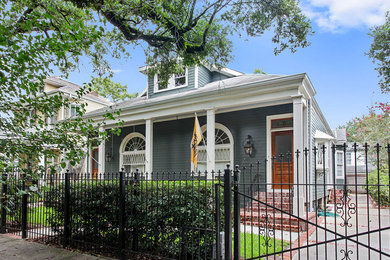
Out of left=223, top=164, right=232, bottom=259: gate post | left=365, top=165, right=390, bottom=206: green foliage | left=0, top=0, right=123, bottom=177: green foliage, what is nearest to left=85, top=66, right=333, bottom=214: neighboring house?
left=365, top=165, right=390, bottom=206: green foliage

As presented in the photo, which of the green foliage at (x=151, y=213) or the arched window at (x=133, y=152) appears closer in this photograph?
the green foliage at (x=151, y=213)

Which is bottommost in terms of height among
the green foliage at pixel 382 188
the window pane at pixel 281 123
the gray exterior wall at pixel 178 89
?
the green foliage at pixel 382 188

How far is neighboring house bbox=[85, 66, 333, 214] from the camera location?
8445mm

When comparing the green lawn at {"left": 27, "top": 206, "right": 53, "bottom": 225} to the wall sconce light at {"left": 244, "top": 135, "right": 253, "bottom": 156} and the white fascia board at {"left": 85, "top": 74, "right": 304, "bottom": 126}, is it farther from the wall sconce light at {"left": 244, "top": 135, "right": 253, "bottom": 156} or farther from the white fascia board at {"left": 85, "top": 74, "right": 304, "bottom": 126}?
the wall sconce light at {"left": 244, "top": 135, "right": 253, "bottom": 156}

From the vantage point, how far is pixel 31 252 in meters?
5.55

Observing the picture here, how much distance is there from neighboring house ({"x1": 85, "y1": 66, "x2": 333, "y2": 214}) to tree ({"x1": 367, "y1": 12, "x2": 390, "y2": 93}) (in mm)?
4821

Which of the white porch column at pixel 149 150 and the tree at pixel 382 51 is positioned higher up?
the tree at pixel 382 51

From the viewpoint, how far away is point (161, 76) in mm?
8492

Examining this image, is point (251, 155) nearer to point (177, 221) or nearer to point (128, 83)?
point (177, 221)

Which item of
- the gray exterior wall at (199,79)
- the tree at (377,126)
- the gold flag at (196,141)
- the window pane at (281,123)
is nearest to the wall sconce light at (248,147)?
the window pane at (281,123)

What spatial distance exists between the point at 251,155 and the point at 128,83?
21.0m

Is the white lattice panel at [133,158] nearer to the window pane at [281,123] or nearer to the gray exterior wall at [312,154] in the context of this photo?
the window pane at [281,123]

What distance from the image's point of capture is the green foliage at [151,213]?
437 centimetres

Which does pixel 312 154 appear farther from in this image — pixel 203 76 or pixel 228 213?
pixel 228 213
